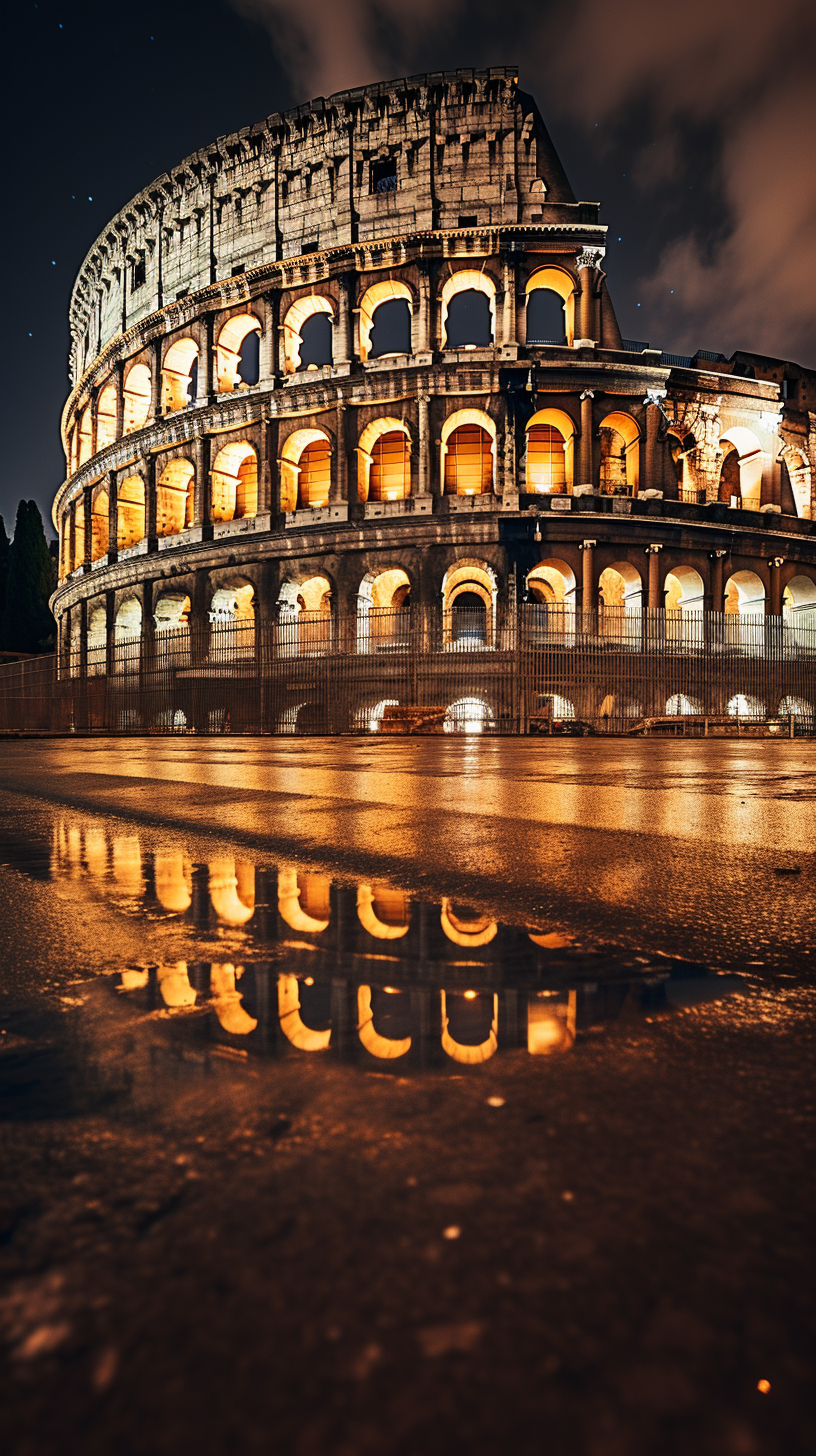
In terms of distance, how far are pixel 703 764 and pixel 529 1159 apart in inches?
219

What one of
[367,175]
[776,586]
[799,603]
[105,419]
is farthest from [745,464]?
[105,419]

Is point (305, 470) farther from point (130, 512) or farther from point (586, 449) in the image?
point (586, 449)

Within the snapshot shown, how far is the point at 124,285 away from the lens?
25797 mm

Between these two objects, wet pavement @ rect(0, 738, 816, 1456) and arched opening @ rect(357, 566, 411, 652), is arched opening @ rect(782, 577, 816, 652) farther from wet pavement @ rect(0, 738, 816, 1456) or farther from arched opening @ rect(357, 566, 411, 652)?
wet pavement @ rect(0, 738, 816, 1456)

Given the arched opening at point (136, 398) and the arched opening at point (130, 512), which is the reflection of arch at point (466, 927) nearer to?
the arched opening at point (130, 512)

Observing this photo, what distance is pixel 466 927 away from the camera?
109 centimetres

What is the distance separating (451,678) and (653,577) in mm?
6690

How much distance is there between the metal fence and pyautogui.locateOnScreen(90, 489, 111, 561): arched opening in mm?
6992

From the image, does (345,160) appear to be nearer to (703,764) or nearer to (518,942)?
(703,764)

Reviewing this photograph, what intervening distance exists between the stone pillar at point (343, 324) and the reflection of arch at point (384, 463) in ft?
7.24

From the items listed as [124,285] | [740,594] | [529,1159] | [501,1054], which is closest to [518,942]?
[501,1054]

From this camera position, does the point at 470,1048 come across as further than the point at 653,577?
No

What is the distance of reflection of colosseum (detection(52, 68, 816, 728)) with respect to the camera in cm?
1914

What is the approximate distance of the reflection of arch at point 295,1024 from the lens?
0.67 metres
